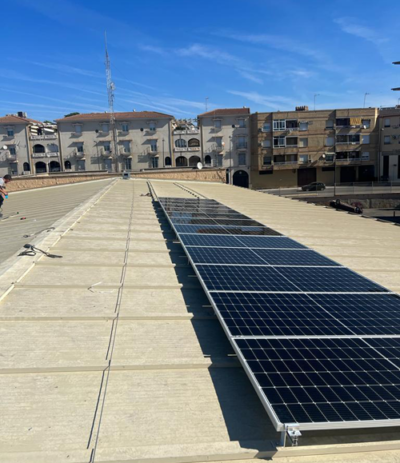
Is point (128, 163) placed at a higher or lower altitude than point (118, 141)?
lower

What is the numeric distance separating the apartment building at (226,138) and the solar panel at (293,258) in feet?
232

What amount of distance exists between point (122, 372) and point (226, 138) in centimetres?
7962

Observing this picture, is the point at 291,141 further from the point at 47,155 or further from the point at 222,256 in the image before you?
the point at 222,256

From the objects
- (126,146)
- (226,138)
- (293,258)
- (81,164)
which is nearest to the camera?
(293,258)

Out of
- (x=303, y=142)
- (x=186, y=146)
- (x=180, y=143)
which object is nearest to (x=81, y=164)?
(x=180, y=143)

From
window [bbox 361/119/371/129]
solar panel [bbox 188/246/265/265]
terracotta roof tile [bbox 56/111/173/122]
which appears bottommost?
solar panel [bbox 188/246/265/265]

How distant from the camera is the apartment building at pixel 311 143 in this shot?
79.4 metres

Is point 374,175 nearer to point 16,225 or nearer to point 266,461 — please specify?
point 16,225

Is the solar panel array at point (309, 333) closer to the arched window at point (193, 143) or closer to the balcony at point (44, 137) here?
the arched window at point (193, 143)

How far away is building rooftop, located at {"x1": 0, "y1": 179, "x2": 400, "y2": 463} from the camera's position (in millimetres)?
3572

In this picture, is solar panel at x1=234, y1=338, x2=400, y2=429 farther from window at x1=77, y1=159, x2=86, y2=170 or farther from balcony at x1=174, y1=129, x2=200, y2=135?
balcony at x1=174, y1=129, x2=200, y2=135

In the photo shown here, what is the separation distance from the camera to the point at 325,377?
4.07m

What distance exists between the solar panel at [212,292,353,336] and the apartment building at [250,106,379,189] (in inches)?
3005

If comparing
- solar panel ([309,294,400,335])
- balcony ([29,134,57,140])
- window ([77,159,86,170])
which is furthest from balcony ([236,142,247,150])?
solar panel ([309,294,400,335])
